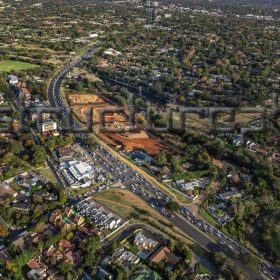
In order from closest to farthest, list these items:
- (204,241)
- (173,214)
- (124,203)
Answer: (204,241)
(173,214)
(124,203)

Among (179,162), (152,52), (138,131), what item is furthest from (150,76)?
(179,162)

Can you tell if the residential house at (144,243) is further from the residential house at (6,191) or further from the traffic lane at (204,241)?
the residential house at (6,191)

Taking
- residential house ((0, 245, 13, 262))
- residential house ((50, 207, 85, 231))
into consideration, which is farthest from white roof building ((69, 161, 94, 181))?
residential house ((0, 245, 13, 262))

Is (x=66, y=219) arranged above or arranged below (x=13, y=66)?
below

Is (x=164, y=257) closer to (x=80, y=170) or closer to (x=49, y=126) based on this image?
(x=80, y=170)

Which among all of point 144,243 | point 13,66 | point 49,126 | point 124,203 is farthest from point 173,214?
point 13,66

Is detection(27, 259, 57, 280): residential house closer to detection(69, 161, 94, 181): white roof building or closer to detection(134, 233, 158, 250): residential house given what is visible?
detection(134, 233, 158, 250): residential house
